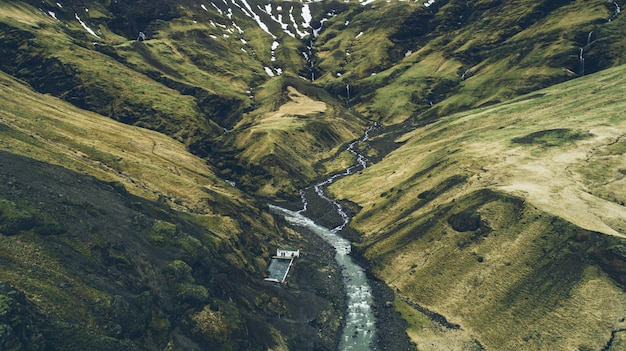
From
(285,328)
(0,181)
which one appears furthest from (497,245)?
(0,181)

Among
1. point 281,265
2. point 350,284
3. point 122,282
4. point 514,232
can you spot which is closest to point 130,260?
point 122,282

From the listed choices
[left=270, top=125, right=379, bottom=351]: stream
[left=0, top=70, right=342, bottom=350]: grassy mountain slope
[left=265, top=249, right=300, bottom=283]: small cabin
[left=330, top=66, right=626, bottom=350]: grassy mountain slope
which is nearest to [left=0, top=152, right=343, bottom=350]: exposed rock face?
[left=0, top=70, right=342, bottom=350]: grassy mountain slope

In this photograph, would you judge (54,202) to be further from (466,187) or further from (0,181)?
(466,187)

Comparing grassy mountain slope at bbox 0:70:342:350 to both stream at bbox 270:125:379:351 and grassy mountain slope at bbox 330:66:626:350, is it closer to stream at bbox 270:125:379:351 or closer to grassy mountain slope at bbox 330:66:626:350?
stream at bbox 270:125:379:351

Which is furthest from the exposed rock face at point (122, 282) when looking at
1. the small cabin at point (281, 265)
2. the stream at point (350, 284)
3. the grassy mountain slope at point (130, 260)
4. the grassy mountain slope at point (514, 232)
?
the grassy mountain slope at point (514, 232)

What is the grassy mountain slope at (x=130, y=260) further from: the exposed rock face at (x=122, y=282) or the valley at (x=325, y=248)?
the valley at (x=325, y=248)

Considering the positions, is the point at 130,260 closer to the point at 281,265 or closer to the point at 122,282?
the point at 122,282
